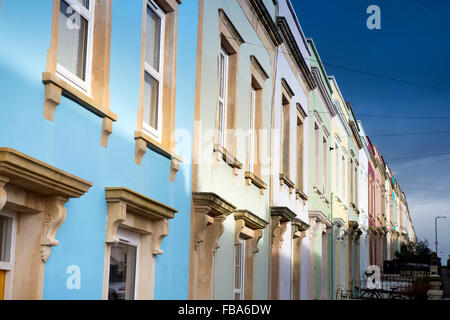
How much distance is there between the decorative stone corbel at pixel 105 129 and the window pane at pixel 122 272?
1354mm

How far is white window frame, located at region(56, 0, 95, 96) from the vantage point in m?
7.16

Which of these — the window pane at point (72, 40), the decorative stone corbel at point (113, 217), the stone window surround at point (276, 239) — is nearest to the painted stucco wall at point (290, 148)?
the stone window surround at point (276, 239)

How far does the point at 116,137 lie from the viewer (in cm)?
798

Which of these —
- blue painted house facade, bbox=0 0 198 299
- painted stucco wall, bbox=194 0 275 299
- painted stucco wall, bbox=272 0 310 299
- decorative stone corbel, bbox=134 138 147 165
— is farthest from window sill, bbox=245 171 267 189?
decorative stone corbel, bbox=134 138 147 165

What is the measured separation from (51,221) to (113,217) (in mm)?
1298

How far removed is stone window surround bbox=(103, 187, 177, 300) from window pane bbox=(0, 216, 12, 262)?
4.85 ft

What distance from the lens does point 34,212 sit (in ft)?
21.7

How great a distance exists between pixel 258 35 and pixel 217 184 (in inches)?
182

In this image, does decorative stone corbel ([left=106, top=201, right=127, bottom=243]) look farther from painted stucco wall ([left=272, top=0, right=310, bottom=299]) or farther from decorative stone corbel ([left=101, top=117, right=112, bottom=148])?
painted stucco wall ([left=272, top=0, right=310, bottom=299])

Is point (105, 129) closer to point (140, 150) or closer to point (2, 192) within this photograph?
point (140, 150)

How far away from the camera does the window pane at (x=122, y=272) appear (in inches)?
329

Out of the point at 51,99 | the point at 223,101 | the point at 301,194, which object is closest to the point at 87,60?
the point at 51,99

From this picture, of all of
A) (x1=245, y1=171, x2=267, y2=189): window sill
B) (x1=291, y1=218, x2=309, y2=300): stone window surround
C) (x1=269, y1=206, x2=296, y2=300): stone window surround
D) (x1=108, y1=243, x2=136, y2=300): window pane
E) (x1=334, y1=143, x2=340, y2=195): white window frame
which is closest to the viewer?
(x1=108, y1=243, x2=136, y2=300): window pane

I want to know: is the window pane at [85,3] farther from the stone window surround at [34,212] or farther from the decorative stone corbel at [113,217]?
the decorative stone corbel at [113,217]
